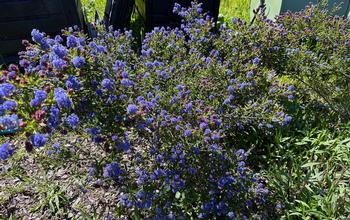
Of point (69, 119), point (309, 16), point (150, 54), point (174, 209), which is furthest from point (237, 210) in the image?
point (309, 16)

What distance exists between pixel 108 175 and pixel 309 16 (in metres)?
3.01

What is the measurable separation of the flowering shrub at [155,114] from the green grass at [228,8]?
291 cm

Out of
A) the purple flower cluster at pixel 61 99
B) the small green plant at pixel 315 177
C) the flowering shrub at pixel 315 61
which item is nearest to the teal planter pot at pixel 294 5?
the flowering shrub at pixel 315 61

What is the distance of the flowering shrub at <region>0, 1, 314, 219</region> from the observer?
198 centimetres

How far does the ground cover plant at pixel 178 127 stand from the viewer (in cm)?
207

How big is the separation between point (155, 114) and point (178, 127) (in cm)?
20

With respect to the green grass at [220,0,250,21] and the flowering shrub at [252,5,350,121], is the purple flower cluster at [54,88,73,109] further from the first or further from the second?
the green grass at [220,0,250,21]

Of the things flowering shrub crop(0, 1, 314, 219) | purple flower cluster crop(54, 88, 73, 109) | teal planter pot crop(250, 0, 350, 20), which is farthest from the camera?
teal planter pot crop(250, 0, 350, 20)

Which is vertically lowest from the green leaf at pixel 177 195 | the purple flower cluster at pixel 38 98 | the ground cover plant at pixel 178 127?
the green leaf at pixel 177 195

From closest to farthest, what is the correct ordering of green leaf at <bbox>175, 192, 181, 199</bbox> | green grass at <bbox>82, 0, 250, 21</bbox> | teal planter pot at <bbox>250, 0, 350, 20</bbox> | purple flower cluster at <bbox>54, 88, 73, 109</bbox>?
purple flower cluster at <bbox>54, 88, 73, 109</bbox> < green leaf at <bbox>175, 192, 181, 199</bbox> < teal planter pot at <bbox>250, 0, 350, 20</bbox> < green grass at <bbox>82, 0, 250, 21</bbox>

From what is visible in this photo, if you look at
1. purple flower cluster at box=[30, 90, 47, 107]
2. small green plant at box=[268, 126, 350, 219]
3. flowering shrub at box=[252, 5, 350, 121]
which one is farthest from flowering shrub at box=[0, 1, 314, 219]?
flowering shrub at box=[252, 5, 350, 121]

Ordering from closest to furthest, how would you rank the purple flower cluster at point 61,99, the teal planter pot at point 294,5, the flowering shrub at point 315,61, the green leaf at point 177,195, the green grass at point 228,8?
the purple flower cluster at point 61,99 < the green leaf at point 177,195 < the flowering shrub at point 315,61 < the teal planter pot at point 294,5 < the green grass at point 228,8

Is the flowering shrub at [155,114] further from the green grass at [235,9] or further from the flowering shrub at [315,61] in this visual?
the green grass at [235,9]

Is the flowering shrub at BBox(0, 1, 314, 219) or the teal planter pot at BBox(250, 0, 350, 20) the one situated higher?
the teal planter pot at BBox(250, 0, 350, 20)
